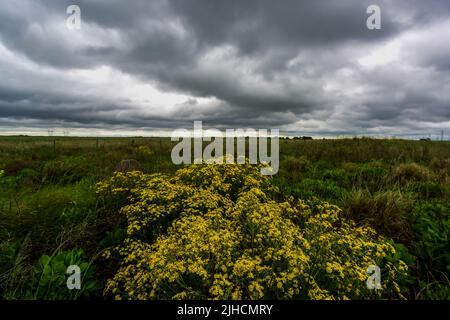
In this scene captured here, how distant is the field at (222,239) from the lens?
7.17 ft

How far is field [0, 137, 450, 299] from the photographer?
2.19m

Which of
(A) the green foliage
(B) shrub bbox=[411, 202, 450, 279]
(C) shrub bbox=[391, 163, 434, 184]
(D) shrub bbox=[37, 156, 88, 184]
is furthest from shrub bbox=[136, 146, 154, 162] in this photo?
(B) shrub bbox=[411, 202, 450, 279]

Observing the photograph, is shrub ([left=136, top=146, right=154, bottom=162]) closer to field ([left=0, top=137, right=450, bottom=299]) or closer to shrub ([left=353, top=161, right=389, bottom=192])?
field ([left=0, top=137, right=450, bottom=299])

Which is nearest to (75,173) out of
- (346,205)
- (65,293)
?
(65,293)

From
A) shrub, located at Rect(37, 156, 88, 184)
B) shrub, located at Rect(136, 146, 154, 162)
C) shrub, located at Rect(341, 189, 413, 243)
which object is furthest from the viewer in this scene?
shrub, located at Rect(136, 146, 154, 162)

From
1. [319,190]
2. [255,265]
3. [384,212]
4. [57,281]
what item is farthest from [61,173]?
[384,212]

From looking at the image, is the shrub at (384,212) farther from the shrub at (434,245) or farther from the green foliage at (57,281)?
the green foliage at (57,281)

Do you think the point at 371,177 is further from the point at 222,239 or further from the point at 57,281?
the point at 57,281

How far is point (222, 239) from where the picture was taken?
98.6 inches

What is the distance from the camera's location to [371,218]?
13.6 feet

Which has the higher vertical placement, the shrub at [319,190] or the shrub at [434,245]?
the shrub at [319,190]

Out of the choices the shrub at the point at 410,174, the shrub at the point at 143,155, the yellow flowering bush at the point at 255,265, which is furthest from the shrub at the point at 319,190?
the shrub at the point at 143,155

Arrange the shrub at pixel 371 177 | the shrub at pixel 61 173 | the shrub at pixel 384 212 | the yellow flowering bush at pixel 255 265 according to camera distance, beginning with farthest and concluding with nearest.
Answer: the shrub at pixel 61 173, the shrub at pixel 371 177, the shrub at pixel 384 212, the yellow flowering bush at pixel 255 265
